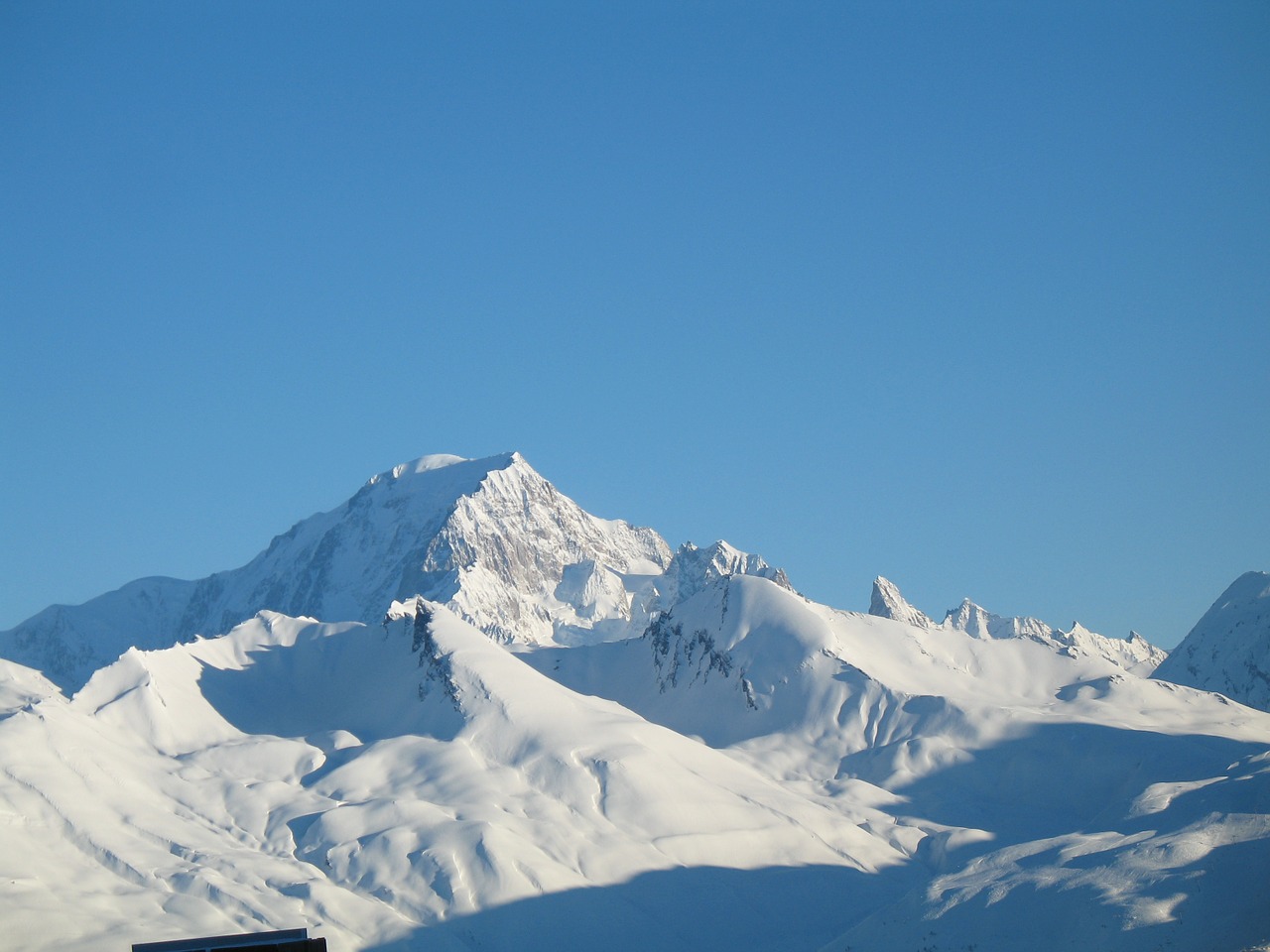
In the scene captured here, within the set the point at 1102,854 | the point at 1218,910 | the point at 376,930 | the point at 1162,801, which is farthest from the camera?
the point at 376,930

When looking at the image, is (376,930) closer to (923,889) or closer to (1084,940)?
(923,889)

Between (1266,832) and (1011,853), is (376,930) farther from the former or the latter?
(1266,832)

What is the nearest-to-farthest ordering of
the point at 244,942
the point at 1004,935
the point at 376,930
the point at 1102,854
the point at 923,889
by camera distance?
the point at 244,942 → the point at 1004,935 → the point at 1102,854 → the point at 923,889 → the point at 376,930

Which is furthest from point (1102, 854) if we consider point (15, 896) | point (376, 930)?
point (15, 896)

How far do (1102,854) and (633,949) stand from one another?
7282 centimetres

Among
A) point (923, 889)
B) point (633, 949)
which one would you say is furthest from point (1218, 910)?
point (633, 949)

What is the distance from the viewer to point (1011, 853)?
16150 cm

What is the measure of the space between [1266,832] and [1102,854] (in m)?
15.2

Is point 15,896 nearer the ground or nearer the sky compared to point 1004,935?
nearer the sky

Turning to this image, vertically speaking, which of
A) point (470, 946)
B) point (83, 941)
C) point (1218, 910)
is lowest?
point (1218, 910)

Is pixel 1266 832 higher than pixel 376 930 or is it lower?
lower

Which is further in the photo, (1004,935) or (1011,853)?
(1011,853)

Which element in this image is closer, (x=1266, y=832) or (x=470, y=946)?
(x=1266, y=832)

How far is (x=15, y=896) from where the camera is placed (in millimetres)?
192125
